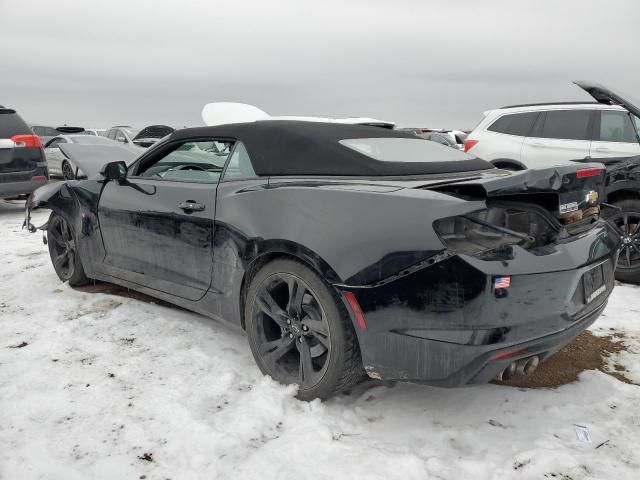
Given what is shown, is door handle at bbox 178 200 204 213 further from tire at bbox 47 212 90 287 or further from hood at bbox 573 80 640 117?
hood at bbox 573 80 640 117

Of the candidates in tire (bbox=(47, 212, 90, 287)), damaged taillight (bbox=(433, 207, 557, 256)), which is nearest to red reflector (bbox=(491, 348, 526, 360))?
damaged taillight (bbox=(433, 207, 557, 256))

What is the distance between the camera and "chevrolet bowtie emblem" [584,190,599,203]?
2.61 meters

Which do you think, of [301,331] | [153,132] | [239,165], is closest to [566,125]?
[239,165]

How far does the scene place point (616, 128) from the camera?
264 inches

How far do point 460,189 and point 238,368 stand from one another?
1.67 metres

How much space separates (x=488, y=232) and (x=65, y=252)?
384 centimetres

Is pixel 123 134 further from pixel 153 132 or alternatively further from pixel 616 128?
pixel 616 128

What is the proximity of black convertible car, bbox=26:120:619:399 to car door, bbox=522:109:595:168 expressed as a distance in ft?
14.4

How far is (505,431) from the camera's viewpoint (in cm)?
245

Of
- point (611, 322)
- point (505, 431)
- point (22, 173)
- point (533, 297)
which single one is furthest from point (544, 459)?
point (22, 173)

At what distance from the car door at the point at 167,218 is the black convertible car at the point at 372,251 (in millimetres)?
14

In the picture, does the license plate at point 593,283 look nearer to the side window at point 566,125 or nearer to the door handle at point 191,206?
the door handle at point 191,206

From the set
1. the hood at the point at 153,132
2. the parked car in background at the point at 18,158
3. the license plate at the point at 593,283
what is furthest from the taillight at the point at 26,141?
the hood at the point at 153,132

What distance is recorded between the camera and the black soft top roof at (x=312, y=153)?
269 cm
